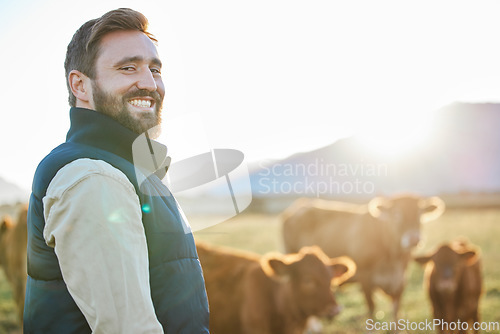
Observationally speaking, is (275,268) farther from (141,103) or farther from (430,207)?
(430,207)

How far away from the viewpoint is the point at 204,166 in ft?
7.57

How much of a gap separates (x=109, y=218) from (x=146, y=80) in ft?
2.05

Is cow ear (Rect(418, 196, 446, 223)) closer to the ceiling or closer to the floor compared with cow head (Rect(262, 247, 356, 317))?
closer to the floor

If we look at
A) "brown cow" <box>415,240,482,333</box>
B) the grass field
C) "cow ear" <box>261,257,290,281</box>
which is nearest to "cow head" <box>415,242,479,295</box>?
"brown cow" <box>415,240,482,333</box>

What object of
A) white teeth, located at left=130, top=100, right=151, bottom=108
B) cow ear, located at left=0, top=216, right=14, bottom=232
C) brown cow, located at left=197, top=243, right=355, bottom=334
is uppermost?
white teeth, located at left=130, top=100, right=151, bottom=108

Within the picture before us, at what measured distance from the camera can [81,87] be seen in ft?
5.14

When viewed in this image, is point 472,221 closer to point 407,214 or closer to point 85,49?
point 407,214

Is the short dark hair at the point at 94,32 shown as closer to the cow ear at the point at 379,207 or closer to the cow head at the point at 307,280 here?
the cow head at the point at 307,280

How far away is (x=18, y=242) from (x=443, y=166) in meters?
34.4

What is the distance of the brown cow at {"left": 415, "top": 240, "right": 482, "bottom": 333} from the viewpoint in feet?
18.0

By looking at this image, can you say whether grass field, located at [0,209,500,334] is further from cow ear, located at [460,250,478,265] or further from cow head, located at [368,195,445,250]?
cow head, located at [368,195,445,250]

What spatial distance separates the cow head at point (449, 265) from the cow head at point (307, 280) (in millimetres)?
1774

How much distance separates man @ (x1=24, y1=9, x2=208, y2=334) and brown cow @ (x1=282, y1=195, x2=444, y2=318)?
22.0 ft

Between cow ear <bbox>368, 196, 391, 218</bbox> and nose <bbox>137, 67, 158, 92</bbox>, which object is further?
cow ear <bbox>368, 196, 391, 218</bbox>
